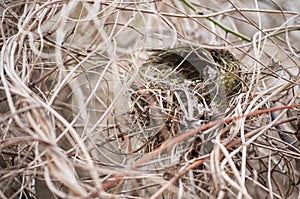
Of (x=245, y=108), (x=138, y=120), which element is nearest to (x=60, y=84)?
(x=138, y=120)

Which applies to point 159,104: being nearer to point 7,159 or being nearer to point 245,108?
point 245,108

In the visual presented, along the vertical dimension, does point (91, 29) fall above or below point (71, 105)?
above

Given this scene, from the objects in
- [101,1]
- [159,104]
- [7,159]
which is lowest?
[7,159]

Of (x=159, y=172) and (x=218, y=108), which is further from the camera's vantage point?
(x=218, y=108)

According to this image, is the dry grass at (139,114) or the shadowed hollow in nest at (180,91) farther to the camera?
the shadowed hollow in nest at (180,91)

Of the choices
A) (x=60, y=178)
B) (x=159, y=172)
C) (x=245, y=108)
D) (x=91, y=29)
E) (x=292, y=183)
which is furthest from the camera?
(x=91, y=29)

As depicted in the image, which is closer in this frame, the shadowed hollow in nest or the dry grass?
the dry grass

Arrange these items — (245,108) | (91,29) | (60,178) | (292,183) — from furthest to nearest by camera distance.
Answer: (91,29) → (292,183) → (245,108) → (60,178)
